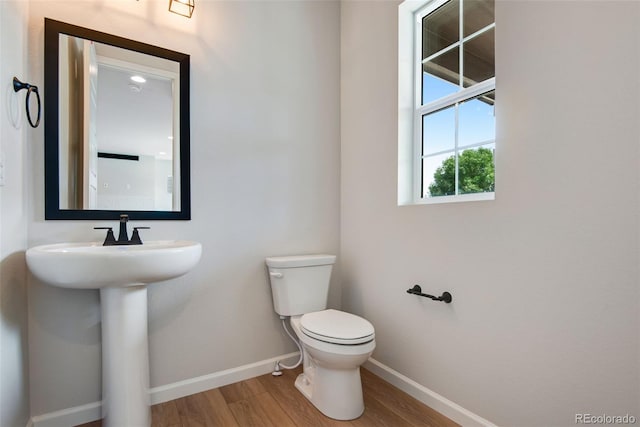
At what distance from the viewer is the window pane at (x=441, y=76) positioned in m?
1.71

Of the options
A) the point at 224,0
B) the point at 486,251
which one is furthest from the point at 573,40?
the point at 224,0

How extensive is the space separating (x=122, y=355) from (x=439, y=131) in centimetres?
190

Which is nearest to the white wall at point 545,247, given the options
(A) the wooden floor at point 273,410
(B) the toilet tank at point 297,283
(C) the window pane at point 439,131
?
(A) the wooden floor at point 273,410

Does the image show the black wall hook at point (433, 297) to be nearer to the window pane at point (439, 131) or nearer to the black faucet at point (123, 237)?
the window pane at point (439, 131)

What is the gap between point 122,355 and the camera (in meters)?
1.33

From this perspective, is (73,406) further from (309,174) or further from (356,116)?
(356,116)

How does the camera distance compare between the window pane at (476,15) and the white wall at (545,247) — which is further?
the window pane at (476,15)

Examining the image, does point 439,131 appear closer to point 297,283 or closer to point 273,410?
point 297,283

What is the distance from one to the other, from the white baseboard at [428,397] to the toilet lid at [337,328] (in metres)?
0.46

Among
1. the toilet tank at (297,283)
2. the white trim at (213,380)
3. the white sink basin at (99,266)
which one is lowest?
the white trim at (213,380)

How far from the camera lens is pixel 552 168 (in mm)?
1192

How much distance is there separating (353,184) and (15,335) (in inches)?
72.7

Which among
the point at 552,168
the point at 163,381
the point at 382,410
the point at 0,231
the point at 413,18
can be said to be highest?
the point at 413,18

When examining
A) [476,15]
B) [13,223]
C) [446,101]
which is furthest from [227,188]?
[476,15]
